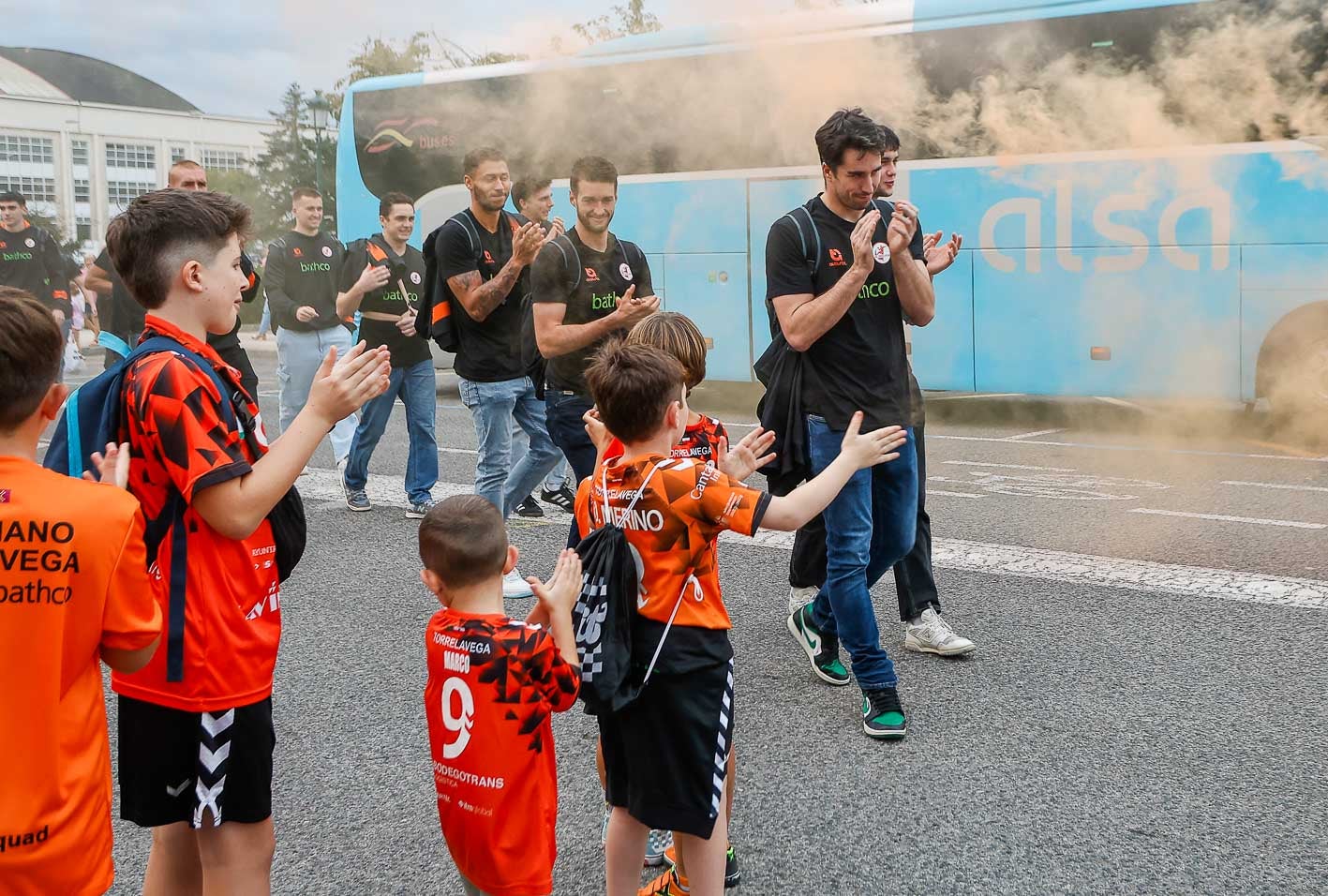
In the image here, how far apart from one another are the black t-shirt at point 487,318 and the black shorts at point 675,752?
3650mm

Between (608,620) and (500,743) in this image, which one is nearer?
(500,743)

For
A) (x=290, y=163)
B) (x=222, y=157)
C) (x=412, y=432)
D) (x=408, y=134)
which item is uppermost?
(x=222, y=157)

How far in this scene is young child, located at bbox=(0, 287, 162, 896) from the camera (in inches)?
73.1

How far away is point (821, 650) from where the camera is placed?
448cm

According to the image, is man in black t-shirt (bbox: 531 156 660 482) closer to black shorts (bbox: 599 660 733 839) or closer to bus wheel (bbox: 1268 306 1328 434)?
black shorts (bbox: 599 660 733 839)

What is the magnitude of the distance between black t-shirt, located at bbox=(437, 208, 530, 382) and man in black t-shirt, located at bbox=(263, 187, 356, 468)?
92.5 inches

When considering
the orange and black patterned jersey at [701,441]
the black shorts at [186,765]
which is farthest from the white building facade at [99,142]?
the black shorts at [186,765]

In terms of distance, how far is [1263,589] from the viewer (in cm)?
529

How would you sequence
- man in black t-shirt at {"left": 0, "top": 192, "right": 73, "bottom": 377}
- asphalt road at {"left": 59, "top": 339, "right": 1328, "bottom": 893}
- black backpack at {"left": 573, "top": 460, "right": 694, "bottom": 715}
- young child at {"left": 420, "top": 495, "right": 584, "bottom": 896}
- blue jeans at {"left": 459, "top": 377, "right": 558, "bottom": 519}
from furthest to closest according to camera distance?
1. man in black t-shirt at {"left": 0, "top": 192, "right": 73, "bottom": 377}
2. blue jeans at {"left": 459, "top": 377, "right": 558, "bottom": 519}
3. asphalt road at {"left": 59, "top": 339, "right": 1328, "bottom": 893}
4. black backpack at {"left": 573, "top": 460, "right": 694, "bottom": 715}
5. young child at {"left": 420, "top": 495, "right": 584, "bottom": 896}

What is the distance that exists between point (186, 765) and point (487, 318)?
405 cm

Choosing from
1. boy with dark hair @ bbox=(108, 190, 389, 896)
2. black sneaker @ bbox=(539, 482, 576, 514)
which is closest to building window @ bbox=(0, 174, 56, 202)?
A: black sneaker @ bbox=(539, 482, 576, 514)

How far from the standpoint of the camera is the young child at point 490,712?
235 centimetres

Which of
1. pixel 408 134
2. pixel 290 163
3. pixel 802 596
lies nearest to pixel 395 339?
pixel 802 596

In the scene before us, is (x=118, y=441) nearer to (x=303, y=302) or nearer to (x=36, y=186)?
(x=303, y=302)
